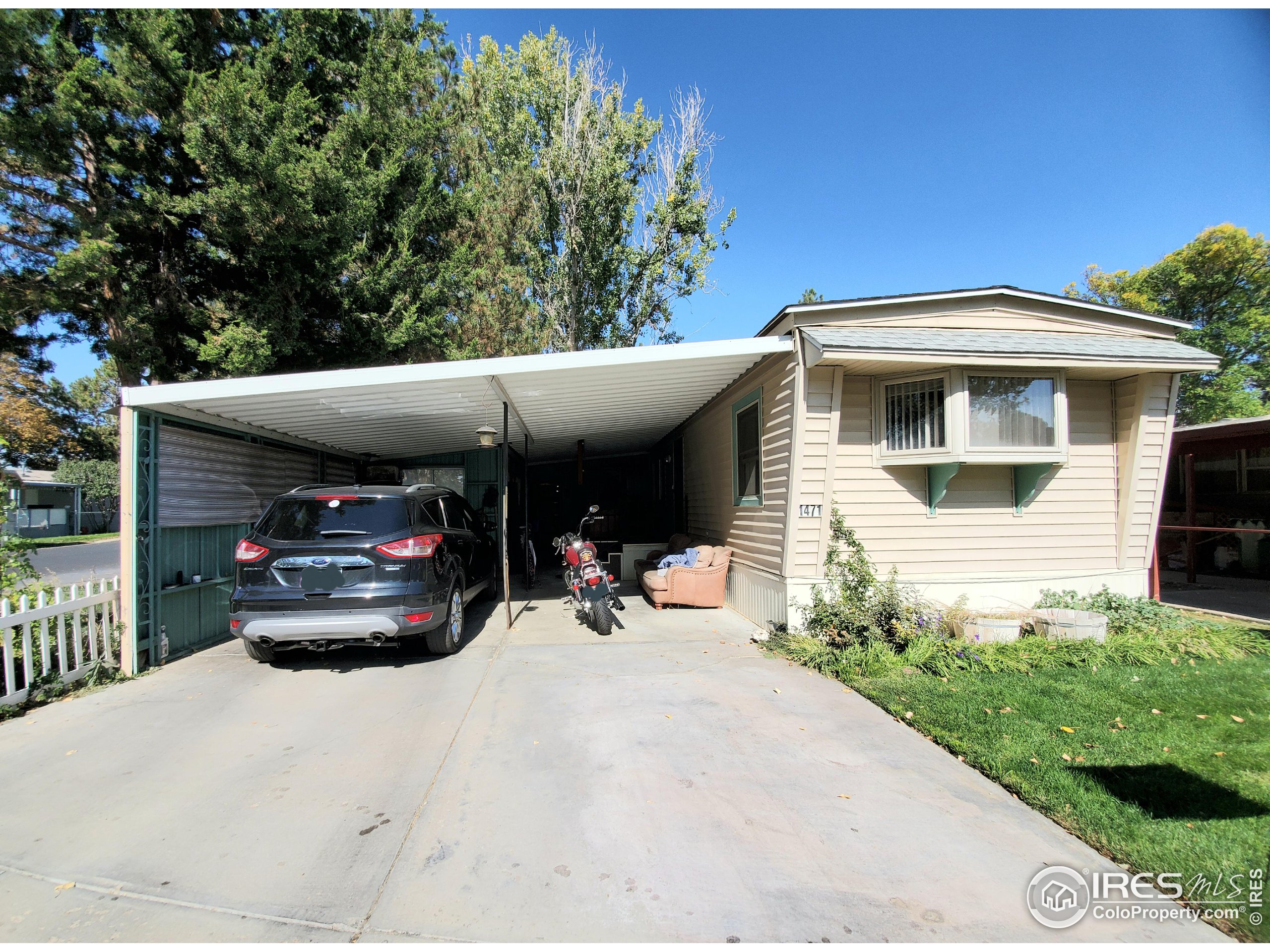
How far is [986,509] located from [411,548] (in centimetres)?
605

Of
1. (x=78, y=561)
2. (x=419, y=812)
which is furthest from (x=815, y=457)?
(x=78, y=561)

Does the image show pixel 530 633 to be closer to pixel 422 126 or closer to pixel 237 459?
pixel 237 459

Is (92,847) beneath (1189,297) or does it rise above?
beneath

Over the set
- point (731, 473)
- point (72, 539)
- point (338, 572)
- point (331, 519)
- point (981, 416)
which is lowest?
point (72, 539)

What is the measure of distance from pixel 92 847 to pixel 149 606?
11.4 feet

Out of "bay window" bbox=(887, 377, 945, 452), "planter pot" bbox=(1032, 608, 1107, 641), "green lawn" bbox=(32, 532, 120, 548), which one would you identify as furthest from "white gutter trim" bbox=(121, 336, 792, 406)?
"green lawn" bbox=(32, 532, 120, 548)

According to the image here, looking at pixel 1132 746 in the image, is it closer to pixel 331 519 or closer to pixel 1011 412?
pixel 1011 412

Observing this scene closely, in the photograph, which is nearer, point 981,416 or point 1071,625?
point 1071,625

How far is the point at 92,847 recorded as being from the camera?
8.42ft

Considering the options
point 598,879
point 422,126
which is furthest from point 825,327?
point 422,126

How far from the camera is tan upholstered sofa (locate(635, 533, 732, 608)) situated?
775 centimetres

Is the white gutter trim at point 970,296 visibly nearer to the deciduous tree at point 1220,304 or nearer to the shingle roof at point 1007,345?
the shingle roof at point 1007,345

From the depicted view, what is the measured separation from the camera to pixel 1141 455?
6.29 m

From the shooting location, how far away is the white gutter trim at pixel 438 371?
5133 millimetres
